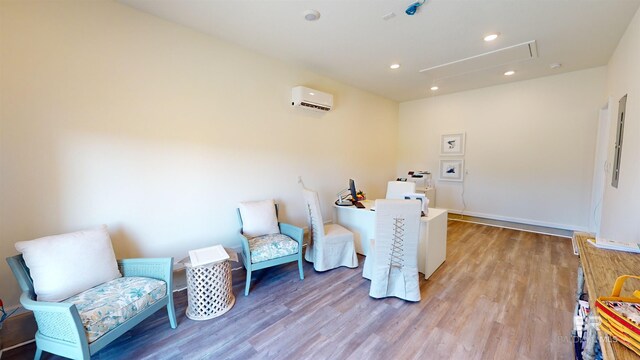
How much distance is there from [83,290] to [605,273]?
313cm

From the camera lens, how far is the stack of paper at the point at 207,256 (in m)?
2.10

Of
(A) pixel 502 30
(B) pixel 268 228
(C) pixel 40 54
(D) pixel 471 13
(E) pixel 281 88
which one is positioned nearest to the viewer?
(C) pixel 40 54

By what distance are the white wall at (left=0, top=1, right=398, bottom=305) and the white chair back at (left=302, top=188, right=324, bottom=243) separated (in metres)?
0.76

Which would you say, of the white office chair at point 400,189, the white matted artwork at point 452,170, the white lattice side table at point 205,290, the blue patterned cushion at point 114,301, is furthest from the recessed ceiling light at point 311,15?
the white matted artwork at point 452,170

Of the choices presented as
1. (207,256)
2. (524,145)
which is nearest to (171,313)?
(207,256)

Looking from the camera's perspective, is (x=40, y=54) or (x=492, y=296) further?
(x=492, y=296)

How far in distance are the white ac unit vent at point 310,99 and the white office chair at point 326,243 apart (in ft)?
4.59

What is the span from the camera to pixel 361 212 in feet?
10.6

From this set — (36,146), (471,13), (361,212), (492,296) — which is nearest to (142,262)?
(36,146)

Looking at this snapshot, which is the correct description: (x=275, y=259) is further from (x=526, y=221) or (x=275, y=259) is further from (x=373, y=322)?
(x=526, y=221)

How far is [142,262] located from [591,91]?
20.4 feet

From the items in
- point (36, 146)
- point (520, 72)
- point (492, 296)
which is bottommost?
point (492, 296)

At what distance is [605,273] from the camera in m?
1.28

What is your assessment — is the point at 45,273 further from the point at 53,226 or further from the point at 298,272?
the point at 298,272
